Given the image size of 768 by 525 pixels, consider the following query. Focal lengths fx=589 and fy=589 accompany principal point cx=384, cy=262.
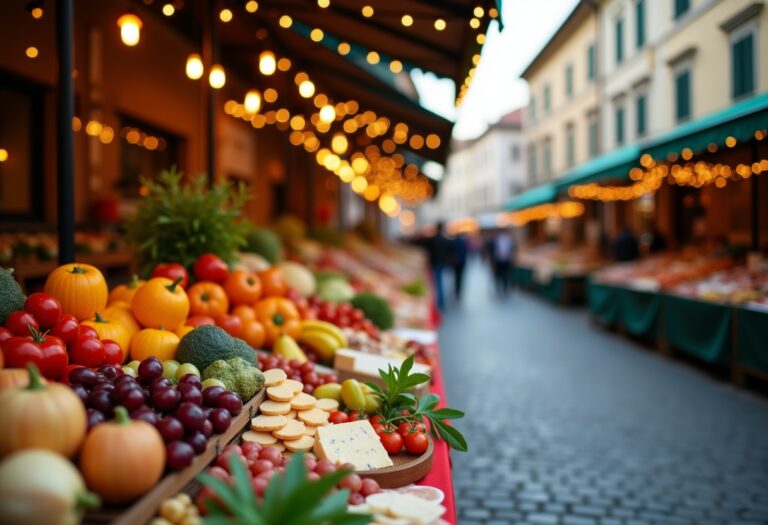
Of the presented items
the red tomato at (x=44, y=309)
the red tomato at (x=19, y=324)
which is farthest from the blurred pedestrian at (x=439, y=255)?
the red tomato at (x=19, y=324)

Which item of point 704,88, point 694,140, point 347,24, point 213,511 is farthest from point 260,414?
point 704,88

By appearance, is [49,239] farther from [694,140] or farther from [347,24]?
[694,140]

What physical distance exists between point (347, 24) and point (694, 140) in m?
4.73

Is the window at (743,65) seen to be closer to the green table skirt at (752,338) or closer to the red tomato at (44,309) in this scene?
the green table skirt at (752,338)

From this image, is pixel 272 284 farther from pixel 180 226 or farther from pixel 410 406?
pixel 410 406

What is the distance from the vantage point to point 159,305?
315cm

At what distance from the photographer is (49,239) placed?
6148mm

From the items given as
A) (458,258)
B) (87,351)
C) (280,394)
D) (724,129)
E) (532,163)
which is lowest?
(280,394)

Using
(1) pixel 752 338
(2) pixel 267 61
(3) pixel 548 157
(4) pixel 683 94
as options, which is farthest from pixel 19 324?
(3) pixel 548 157

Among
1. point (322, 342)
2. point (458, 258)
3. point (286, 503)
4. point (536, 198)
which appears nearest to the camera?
point (286, 503)

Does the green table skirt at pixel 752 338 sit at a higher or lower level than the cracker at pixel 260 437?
lower

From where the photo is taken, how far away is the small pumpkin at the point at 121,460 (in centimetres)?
162

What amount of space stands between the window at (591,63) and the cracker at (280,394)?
78.0 ft

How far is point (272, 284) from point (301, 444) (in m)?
2.16
